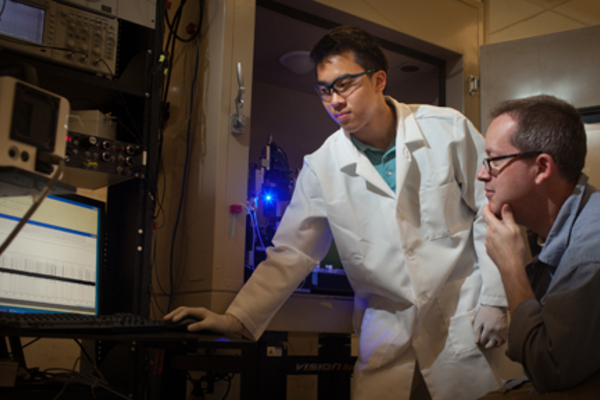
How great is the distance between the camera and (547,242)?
1.19 meters

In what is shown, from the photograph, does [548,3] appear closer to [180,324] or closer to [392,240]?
[392,240]

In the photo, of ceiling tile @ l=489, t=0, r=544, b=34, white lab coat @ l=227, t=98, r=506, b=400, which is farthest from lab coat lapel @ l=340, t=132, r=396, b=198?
ceiling tile @ l=489, t=0, r=544, b=34

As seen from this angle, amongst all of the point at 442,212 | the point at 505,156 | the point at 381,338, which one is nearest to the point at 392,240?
the point at 442,212

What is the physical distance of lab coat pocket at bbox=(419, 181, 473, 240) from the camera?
172 centimetres

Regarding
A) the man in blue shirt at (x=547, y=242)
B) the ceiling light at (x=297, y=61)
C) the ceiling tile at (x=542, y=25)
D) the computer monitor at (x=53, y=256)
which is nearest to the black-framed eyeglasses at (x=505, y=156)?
the man in blue shirt at (x=547, y=242)

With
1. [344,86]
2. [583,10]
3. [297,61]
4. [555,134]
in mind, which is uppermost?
[583,10]

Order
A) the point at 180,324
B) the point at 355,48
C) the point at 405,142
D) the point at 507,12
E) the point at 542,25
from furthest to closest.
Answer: the point at 542,25
the point at 507,12
the point at 355,48
the point at 405,142
the point at 180,324

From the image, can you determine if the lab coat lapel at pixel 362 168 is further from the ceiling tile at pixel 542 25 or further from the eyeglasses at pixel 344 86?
the ceiling tile at pixel 542 25

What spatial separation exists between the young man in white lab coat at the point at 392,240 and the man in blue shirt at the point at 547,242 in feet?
1.12

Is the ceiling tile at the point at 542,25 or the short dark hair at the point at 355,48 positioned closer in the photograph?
the short dark hair at the point at 355,48

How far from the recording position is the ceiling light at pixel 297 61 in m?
3.14

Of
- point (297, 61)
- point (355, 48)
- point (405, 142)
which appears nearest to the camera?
point (405, 142)

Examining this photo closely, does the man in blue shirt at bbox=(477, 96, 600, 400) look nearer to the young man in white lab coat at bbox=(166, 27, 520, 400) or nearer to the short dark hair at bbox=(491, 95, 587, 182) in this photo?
the short dark hair at bbox=(491, 95, 587, 182)

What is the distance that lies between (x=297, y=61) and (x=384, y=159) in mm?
1499
